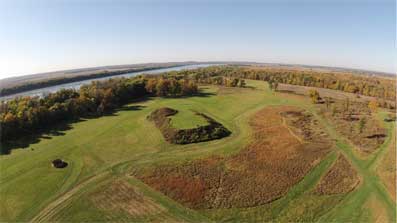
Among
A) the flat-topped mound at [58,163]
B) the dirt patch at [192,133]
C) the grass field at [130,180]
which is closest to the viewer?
the grass field at [130,180]

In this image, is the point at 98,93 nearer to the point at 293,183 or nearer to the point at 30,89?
the point at 293,183

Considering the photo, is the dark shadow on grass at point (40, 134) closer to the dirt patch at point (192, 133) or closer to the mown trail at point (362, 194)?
the dirt patch at point (192, 133)

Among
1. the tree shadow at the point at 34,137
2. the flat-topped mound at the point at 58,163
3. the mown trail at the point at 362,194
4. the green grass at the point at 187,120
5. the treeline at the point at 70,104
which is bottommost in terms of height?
the mown trail at the point at 362,194

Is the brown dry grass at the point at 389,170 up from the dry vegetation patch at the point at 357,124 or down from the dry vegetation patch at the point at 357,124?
down

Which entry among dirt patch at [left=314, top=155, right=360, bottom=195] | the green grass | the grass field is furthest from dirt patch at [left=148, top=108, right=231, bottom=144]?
dirt patch at [left=314, top=155, right=360, bottom=195]

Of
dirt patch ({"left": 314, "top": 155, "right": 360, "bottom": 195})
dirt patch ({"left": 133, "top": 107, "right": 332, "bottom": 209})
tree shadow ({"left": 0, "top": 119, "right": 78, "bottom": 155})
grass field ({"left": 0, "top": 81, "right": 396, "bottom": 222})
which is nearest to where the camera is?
grass field ({"left": 0, "top": 81, "right": 396, "bottom": 222})

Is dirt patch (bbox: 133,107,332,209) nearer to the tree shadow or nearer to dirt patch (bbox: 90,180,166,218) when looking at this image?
dirt patch (bbox: 90,180,166,218)

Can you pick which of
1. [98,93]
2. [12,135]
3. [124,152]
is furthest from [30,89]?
[124,152]

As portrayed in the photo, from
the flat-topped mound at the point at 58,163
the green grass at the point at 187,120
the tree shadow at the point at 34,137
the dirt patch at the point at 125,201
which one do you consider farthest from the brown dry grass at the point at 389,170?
the tree shadow at the point at 34,137
